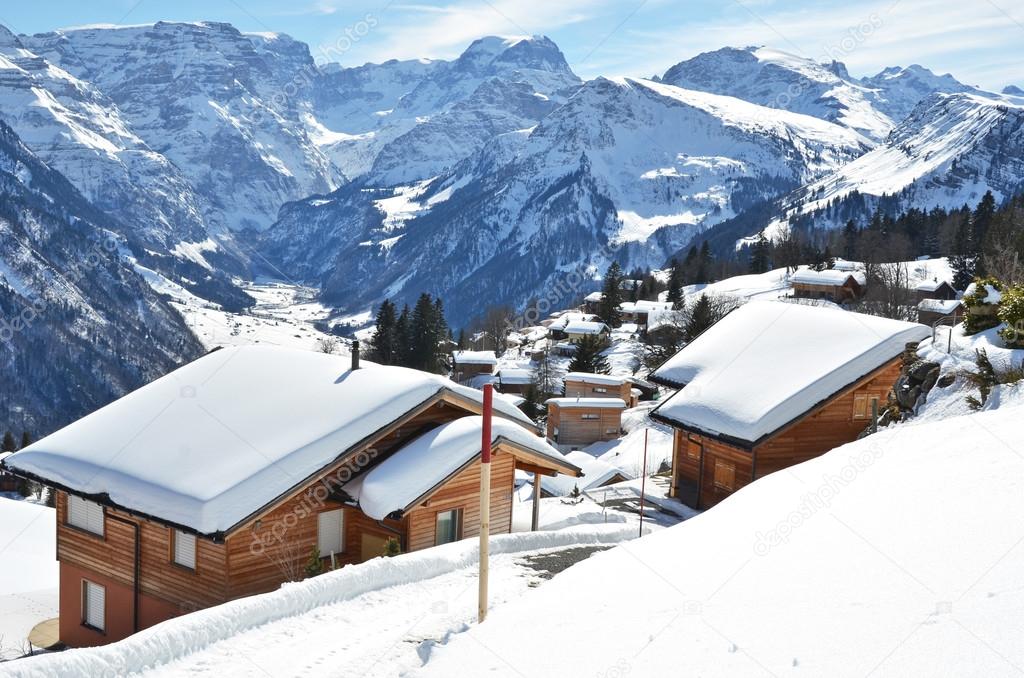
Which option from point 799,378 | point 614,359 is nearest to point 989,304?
point 799,378

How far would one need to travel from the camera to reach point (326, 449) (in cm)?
2195

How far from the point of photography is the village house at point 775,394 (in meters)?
28.2

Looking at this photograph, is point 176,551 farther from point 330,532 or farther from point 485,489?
point 485,489

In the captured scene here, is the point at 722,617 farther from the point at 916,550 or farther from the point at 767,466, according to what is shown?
the point at 767,466

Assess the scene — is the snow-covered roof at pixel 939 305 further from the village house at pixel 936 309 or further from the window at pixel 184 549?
the window at pixel 184 549

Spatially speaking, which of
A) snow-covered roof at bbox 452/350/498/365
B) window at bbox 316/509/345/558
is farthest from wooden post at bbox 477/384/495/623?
snow-covered roof at bbox 452/350/498/365

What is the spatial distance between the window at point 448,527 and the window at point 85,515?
8.99 meters

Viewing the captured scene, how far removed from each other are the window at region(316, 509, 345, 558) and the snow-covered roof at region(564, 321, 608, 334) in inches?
3413

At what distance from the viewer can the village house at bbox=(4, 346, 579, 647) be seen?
2103 cm

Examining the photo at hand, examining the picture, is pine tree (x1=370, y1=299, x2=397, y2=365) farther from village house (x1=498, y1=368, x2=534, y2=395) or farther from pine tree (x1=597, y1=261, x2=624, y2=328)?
pine tree (x1=597, y1=261, x2=624, y2=328)

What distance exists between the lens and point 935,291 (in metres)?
96.3

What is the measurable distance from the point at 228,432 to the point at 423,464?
5081 mm

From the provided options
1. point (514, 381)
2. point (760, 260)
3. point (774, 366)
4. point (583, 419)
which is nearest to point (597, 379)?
point (583, 419)

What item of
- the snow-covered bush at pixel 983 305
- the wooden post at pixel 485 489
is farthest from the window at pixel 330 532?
the snow-covered bush at pixel 983 305
